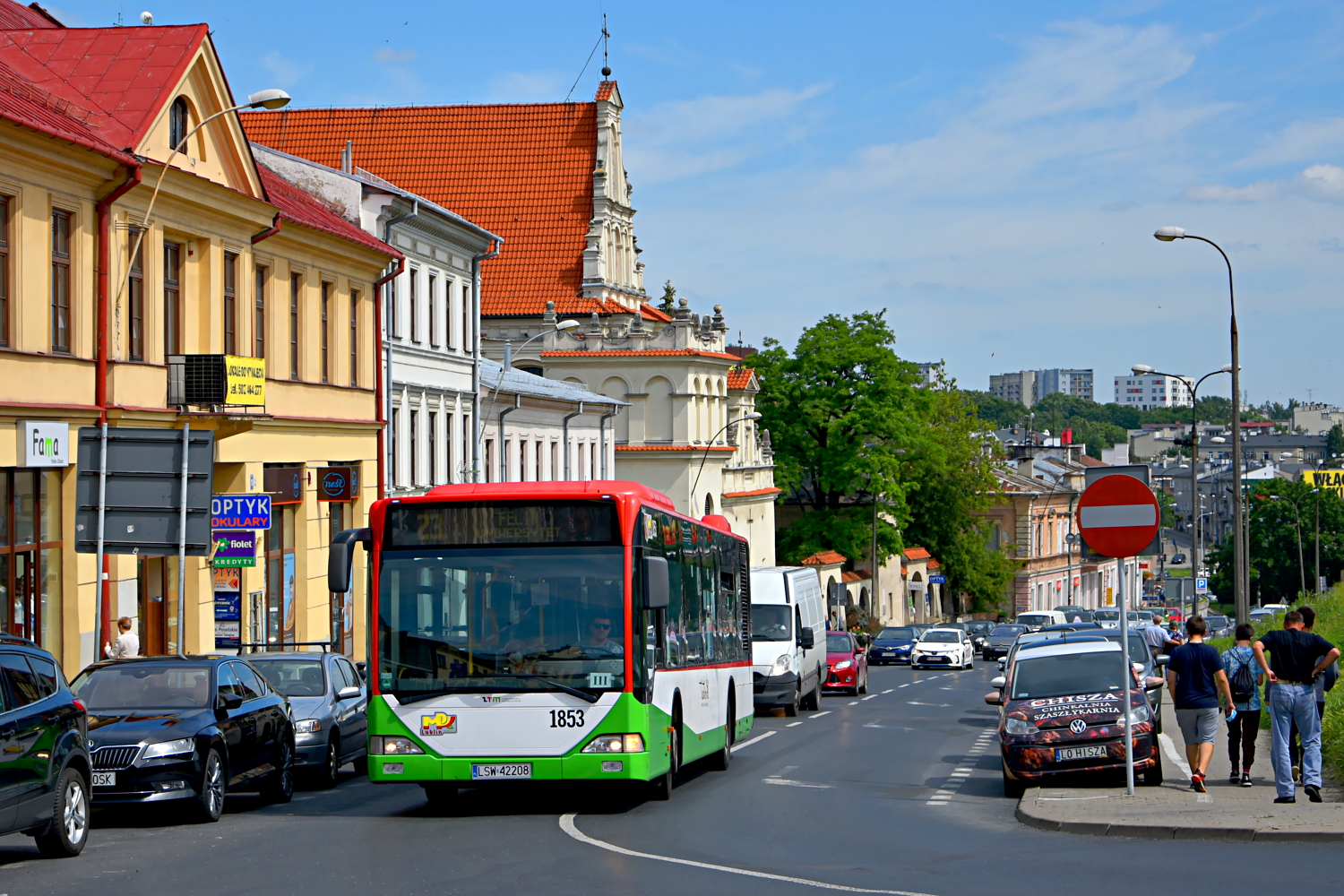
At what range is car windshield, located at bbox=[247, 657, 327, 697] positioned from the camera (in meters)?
20.6

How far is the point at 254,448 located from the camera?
3153cm

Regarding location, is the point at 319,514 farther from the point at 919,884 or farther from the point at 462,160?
the point at 462,160

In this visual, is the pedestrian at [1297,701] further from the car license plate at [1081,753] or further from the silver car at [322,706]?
the silver car at [322,706]

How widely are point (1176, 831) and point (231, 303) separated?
21754 millimetres

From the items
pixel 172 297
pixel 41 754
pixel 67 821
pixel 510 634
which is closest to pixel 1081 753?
pixel 510 634

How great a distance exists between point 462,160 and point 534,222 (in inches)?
181

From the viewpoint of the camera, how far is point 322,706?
65.7 ft

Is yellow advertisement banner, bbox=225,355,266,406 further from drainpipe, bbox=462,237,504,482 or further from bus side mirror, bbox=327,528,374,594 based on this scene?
drainpipe, bbox=462,237,504,482

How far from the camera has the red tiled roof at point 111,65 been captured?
26.5 metres

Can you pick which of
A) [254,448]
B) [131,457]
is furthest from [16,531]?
[254,448]

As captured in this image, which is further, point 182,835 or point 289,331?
point 289,331

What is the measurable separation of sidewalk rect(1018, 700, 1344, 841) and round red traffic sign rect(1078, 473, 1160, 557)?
221cm

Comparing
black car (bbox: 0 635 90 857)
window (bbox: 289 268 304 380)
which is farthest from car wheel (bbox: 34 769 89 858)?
window (bbox: 289 268 304 380)

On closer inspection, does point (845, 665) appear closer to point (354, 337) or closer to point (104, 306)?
point (354, 337)
